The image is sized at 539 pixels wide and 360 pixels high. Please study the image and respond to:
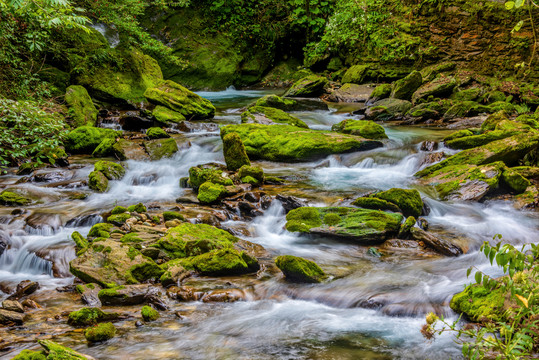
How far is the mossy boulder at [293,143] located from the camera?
10281 millimetres

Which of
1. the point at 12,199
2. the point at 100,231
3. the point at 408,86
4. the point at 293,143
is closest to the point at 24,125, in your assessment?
the point at 12,199

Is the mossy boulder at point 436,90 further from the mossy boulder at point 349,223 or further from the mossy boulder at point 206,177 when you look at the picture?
the mossy boulder at point 349,223

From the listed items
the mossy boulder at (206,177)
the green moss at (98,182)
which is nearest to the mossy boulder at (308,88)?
the mossy boulder at (206,177)

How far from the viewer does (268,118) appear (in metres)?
12.6

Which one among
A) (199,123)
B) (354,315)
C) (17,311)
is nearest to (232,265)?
(354,315)

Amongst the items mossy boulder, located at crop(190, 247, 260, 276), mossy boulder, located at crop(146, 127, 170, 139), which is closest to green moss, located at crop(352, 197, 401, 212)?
mossy boulder, located at crop(190, 247, 260, 276)

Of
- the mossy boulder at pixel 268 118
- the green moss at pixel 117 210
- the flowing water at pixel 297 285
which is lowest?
the flowing water at pixel 297 285

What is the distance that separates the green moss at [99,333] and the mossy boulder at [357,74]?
58.0 ft

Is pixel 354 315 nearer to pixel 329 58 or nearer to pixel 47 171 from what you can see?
pixel 47 171

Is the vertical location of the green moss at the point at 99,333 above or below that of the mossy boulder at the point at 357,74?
below

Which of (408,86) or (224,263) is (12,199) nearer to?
(224,263)

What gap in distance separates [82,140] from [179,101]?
4.24m

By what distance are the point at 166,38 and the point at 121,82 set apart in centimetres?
1016

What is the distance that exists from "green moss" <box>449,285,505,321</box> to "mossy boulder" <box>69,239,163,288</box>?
332 cm
